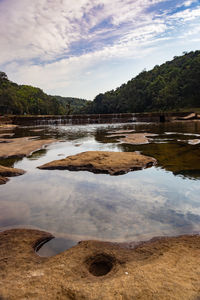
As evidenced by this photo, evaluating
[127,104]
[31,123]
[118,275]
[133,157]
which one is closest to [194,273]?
[118,275]

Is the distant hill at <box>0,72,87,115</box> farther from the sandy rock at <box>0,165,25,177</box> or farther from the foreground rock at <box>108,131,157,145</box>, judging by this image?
the sandy rock at <box>0,165,25,177</box>

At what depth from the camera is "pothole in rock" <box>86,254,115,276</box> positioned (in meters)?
2.35

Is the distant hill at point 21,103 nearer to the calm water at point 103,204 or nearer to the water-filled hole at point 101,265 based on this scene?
the calm water at point 103,204

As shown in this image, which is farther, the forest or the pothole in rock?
the forest

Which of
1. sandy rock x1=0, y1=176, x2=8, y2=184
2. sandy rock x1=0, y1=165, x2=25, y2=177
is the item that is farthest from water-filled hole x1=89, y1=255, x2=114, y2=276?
sandy rock x1=0, y1=165, x2=25, y2=177

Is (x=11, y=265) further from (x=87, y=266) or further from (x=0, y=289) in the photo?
(x=87, y=266)

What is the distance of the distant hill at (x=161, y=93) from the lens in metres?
66.9

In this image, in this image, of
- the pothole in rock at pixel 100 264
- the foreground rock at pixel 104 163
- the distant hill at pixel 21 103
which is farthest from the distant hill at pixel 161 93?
the pothole in rock at pixel 100 264

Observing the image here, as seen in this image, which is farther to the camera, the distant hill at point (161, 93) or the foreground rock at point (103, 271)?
the distant hill at point (161, 93)

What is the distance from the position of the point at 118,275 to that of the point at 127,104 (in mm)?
88392

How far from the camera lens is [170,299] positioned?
176 cm

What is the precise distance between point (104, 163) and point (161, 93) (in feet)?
234

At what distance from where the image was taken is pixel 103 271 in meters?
2.37

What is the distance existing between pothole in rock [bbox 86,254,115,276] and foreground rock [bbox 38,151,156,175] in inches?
154
